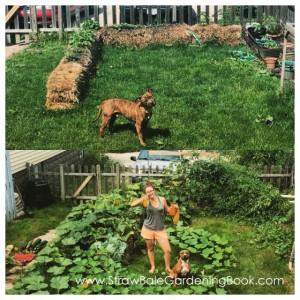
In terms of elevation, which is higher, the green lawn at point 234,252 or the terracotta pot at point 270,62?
the terracotta pot at point 270,62

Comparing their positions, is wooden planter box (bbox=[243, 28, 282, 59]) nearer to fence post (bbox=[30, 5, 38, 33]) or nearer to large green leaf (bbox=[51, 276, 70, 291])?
fence post (bbox=[30, 5, 38, 33])

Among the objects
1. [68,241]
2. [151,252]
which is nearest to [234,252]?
[151,252]

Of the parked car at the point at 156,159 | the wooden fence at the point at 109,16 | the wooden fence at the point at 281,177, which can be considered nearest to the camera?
the parked car at the point at 156,159

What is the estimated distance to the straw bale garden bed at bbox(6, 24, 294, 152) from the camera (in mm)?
7285

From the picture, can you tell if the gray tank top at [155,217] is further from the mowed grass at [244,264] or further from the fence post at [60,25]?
the fence post at [60,25]

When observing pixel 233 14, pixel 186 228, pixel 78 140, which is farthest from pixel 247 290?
pixel 233 14

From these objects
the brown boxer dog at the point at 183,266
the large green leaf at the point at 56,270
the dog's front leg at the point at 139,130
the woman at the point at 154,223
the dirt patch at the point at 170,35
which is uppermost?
the dirt patch at the point at 170,35

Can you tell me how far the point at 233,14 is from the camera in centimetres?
889

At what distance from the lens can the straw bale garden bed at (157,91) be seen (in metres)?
7.29

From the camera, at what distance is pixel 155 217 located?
6.64m

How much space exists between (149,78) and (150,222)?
7.21 ft

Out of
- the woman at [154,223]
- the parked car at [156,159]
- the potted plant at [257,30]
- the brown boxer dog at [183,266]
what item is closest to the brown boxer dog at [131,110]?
the parked car at [156,159]

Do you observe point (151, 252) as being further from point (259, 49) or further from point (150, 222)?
point (259, 49)

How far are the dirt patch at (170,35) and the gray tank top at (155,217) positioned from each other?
121 inches
